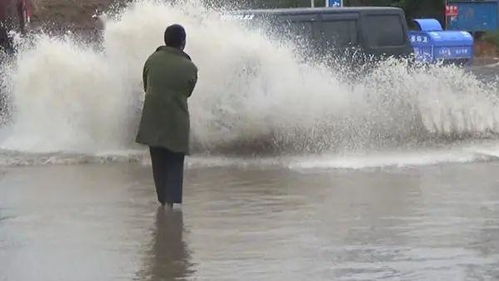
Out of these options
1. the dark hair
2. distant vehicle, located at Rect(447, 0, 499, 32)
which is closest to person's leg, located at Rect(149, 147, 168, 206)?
the dark hair

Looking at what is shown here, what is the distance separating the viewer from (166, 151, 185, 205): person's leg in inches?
333

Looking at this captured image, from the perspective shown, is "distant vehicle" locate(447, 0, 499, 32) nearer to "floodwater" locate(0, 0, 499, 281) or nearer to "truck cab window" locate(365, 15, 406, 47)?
"truck cab window" locate(365, 15, 406, 47)

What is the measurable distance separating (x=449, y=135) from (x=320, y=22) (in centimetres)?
359

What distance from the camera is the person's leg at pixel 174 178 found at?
847 cm

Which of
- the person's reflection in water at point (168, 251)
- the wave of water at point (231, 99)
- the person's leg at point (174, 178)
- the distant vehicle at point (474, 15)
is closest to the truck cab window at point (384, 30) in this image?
the wave of water at point (231, 99)

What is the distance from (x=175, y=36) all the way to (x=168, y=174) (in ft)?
3.88

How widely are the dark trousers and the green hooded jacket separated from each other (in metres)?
0.11

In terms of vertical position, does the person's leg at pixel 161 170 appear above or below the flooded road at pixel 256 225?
above

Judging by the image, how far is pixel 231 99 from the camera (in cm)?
1210

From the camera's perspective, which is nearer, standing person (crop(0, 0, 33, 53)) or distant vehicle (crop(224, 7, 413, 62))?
distant vehicle (crop(224, 7, 413, 62))

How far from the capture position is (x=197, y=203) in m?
8.87

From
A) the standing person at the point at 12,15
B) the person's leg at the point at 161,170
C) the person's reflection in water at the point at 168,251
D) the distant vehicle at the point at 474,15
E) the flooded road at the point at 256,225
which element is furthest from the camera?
the distant vehicle at the point at 474,15

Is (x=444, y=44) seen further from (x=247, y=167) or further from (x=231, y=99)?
(x=247, y=167)

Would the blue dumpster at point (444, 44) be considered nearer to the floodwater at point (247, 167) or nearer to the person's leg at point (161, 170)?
the floodwater at point (247, 167)
